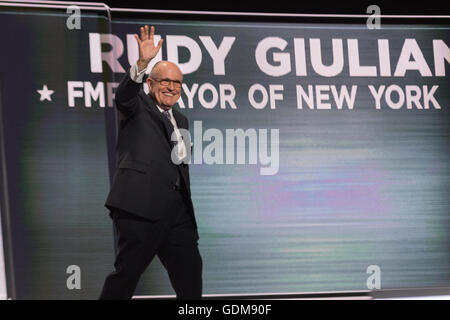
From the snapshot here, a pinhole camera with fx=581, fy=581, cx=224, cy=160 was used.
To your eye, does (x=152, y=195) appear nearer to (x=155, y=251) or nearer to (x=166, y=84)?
(x=155, y=251)

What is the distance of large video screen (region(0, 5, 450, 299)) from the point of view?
377cm

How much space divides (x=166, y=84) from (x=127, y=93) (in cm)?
31

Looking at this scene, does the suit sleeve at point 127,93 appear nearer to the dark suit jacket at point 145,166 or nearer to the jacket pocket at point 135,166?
the dark suit jacket at point 145,166

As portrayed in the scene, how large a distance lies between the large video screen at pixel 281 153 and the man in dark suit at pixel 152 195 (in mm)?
685

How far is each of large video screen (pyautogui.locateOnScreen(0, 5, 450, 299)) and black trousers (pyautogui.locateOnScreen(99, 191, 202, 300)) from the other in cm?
76

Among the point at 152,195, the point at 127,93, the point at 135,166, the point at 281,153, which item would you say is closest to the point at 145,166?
the point at 135,166

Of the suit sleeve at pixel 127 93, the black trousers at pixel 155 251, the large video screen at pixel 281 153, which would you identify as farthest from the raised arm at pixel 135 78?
the large video screen at pixel 281 153

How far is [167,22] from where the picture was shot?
3891 millimetres

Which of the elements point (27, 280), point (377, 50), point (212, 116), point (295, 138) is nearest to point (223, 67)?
point (212, 116)

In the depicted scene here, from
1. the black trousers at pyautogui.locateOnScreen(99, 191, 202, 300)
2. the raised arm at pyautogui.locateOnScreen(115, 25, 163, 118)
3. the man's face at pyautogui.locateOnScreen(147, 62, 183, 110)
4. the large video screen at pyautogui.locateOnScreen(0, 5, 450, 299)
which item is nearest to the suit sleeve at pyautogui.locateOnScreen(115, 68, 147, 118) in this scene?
the raised arm at pyautogui.locateOnScreen(115, 25, 163, 118)

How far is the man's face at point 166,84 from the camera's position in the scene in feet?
10.5

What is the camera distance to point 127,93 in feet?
9.71

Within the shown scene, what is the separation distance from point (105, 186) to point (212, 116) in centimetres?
85

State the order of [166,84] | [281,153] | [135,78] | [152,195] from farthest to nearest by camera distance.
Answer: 1. [281,153]
2. [166,84]
3. [152,195]
4. [135,78]
